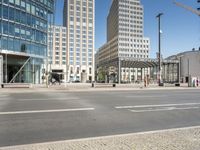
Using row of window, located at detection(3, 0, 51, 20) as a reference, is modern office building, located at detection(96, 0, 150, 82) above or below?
above

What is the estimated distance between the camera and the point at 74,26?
156875 millimetres

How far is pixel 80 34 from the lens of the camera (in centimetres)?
15800

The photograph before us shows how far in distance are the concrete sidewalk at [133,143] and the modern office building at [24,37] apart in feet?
140

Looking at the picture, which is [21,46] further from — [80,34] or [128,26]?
[128,26]

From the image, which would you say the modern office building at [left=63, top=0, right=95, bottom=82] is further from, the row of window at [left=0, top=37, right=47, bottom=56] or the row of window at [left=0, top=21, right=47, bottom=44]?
Result: the row of window at [left=0, top=21, right=47, bottom=44]

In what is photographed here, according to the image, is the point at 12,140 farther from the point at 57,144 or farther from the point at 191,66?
the point at 191,66

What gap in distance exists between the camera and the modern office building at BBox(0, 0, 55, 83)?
4647cm

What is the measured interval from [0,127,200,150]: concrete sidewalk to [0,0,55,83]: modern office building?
42.7 m

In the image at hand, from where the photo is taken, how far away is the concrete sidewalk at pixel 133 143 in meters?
5.75

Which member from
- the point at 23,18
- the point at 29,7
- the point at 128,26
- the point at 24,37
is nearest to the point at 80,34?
the point at 128,26

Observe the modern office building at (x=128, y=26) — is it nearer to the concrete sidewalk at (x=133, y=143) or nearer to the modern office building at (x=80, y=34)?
the modern office building at (x=80, y=34)

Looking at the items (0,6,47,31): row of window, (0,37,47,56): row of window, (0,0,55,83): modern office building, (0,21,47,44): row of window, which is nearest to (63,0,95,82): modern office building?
(0,0,55,83): modern office building

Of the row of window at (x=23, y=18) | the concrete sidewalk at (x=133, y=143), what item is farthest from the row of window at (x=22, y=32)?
the concrete sidewalk at (x=133, y=143)

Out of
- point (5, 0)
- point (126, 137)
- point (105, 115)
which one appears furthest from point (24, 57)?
point (126, 137)
